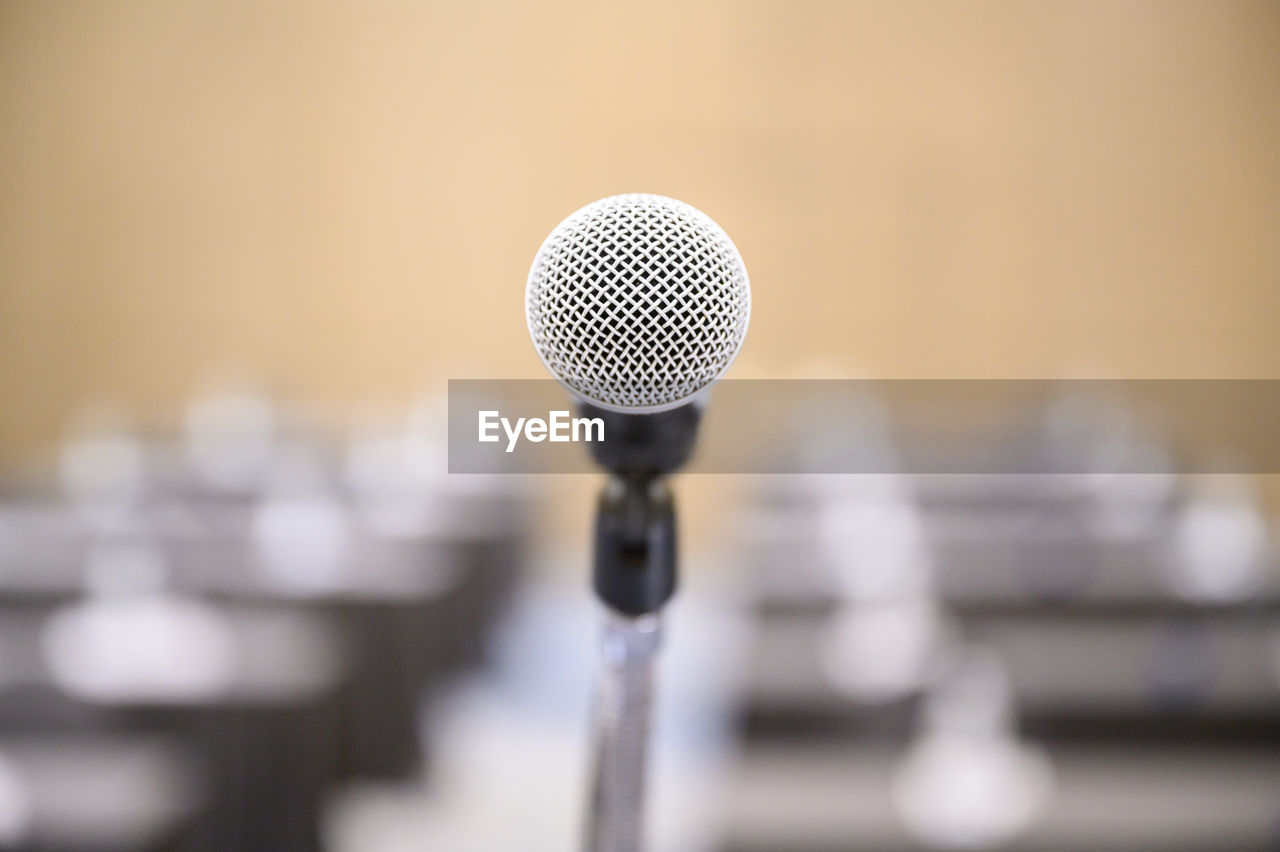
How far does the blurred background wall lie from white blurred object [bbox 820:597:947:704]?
2490 mm

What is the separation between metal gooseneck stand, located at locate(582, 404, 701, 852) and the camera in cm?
36

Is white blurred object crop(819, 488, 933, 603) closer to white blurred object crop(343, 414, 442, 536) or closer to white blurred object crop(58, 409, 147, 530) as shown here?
white blurred object crop(343, 414, 442, 536)

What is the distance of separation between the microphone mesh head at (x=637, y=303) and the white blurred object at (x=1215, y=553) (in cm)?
187

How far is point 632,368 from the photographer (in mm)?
345

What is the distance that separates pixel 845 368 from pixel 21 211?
4283 mm

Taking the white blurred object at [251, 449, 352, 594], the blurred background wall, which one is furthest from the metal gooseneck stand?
the blurred background wall

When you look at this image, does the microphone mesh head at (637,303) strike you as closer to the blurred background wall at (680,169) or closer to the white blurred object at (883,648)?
the white blurred object at (883,648)

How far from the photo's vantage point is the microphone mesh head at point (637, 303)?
0.35 meters

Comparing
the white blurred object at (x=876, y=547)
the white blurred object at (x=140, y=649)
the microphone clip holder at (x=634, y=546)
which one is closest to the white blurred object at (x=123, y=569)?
the white blurred object at (x=140, y=649)

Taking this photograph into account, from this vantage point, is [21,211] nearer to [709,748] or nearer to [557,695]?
[557,695]

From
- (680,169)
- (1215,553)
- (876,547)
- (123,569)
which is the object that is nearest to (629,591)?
(123,569)

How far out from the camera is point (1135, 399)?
14.1 ft

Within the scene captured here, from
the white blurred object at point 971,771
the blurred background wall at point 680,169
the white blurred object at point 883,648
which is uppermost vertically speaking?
the blurred background wall at point 680,169

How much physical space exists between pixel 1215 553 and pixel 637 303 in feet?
7.68
